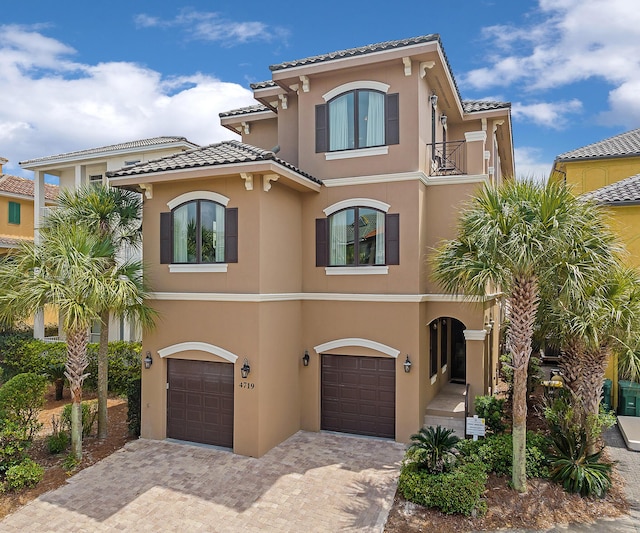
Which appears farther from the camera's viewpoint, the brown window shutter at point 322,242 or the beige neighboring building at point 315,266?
the brown window shutter at point 322,242

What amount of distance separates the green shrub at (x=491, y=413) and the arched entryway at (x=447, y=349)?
2.63 metres

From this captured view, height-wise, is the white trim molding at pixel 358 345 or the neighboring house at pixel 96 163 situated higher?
the neighboring house at pixel 96 163

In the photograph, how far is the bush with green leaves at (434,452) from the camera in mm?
10039

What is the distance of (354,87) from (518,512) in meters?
11.4

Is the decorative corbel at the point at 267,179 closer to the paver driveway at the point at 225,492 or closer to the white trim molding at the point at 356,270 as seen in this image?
the white trim molding at the point at 356,270

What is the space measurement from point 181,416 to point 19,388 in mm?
4484

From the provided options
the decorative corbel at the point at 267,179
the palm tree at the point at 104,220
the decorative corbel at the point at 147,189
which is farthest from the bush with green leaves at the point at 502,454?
the decorative corbel at the point at 147,189

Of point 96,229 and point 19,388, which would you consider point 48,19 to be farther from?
point 19,388

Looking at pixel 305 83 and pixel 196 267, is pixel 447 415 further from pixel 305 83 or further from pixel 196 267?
pixel 305 83

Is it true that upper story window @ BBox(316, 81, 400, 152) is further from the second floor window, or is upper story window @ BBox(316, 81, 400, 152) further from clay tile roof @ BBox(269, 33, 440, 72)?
the second floor window

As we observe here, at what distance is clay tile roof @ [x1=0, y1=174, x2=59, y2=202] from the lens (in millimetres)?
28375

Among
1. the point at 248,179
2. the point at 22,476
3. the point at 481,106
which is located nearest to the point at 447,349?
the point at 481,106

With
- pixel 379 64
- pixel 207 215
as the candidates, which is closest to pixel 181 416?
pixel 207 215

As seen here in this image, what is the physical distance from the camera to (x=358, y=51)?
43.2 feet
